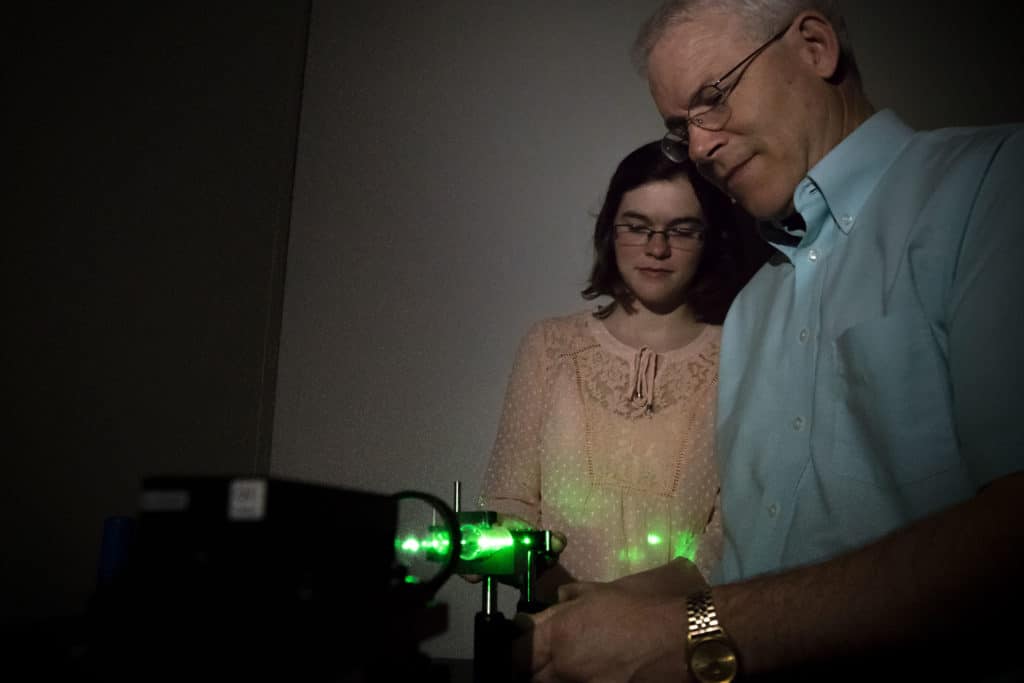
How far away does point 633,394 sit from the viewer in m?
1.30

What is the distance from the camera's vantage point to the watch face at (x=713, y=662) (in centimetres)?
75

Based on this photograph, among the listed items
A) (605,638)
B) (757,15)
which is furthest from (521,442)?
(757,15)

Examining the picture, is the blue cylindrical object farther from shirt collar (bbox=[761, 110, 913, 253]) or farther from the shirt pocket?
shirt collar (bbox=[761, 110, 913, 253])

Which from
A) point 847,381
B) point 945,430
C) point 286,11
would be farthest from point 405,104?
point 945,430

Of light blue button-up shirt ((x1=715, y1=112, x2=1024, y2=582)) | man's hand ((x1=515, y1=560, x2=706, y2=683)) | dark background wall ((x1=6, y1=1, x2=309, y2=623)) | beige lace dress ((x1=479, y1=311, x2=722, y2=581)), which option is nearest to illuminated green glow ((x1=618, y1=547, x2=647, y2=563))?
beige lace dress ((x1=479, y1=311, x2=722, y2=581))

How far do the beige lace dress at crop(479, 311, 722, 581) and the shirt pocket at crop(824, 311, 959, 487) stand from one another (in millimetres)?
308

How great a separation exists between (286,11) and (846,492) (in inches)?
62.5

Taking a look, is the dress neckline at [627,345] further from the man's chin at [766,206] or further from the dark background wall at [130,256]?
the dark background wall at [130,256]

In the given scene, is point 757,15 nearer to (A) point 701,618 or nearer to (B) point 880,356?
(B) point 880,356

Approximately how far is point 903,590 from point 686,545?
0.55 m

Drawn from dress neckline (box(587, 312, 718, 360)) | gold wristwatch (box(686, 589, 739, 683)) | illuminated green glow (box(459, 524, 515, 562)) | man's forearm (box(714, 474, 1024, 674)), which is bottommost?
gold wristwatch (box(686, 589, 739, 683))

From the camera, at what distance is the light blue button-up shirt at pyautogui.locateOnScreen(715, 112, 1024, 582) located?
74 centimetres

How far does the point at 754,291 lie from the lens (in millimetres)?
1307

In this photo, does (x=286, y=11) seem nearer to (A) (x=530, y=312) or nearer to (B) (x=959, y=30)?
(A) (x=530, y=312)
